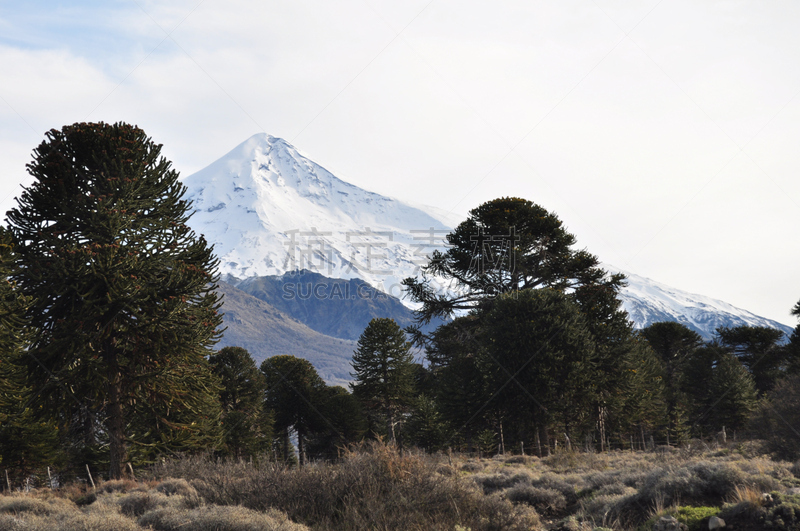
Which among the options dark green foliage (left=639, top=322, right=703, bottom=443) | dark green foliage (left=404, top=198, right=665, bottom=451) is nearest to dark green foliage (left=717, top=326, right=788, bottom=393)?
dark green foliage (left=639, top=322, right=703, bottom=443)

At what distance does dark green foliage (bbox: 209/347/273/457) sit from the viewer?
1393 inches

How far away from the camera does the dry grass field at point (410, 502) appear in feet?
22.2

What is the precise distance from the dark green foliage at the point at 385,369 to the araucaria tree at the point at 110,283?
83.6 feet

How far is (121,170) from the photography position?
14.6 meters

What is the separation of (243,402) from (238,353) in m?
4.01

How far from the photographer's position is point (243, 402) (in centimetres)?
3819

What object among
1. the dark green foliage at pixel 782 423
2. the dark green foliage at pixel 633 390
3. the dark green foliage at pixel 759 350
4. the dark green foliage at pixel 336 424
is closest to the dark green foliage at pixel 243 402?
the dark green foliage at pixel 336 424

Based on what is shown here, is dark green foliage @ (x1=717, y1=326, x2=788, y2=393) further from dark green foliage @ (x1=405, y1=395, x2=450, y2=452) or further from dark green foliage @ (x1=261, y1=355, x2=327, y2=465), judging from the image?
dark green foliage @ (x1=261, y1=355, x2=327, y2=465)

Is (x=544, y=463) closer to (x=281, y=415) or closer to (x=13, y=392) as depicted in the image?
(x=13, y=392)

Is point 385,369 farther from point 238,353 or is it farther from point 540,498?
point 540,498

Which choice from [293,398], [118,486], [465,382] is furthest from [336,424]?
[118,486]

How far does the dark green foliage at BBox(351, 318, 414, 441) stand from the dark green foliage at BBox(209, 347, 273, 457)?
7735mm

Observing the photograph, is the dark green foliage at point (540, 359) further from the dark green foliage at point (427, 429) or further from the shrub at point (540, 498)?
the shrub at point (540, 498)

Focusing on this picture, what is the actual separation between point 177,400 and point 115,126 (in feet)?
27.7
